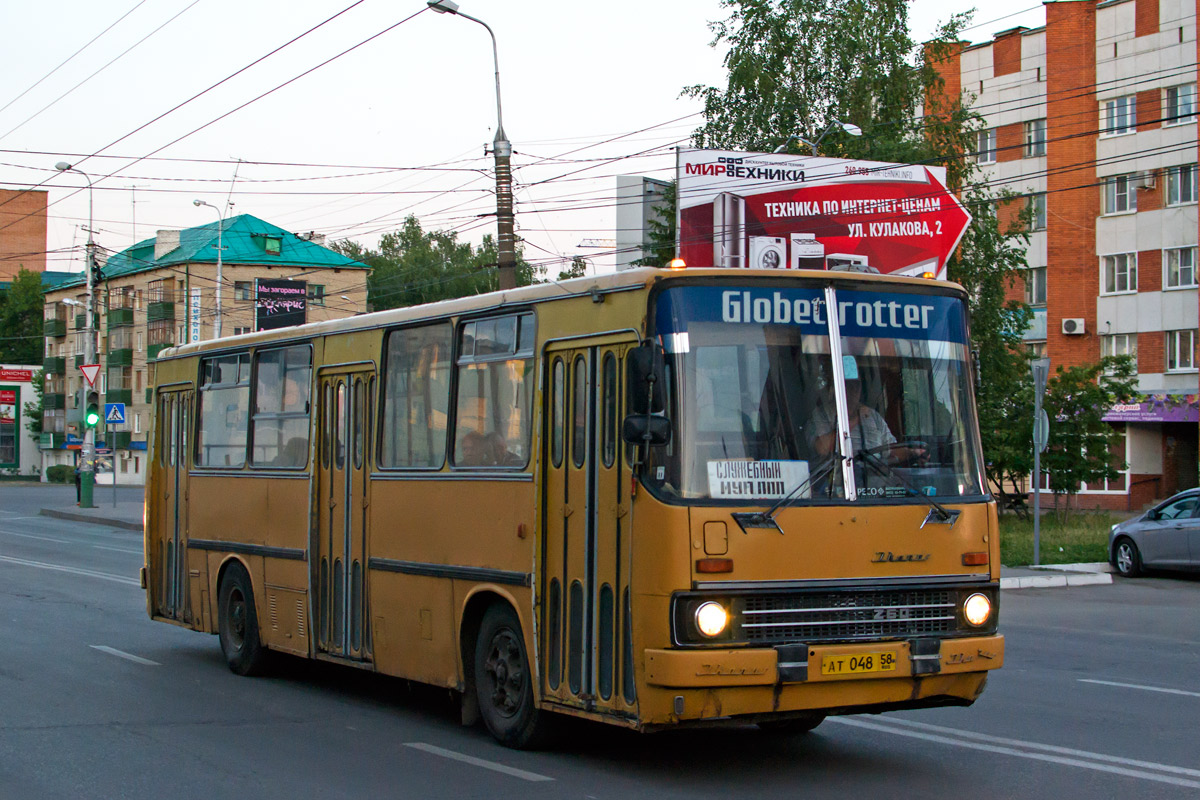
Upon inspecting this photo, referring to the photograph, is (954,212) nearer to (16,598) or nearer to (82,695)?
(16,598)

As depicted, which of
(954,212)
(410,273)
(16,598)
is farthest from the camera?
(410,273)

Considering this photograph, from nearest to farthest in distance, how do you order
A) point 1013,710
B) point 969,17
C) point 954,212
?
point 1013,710, point 954,212, point 969,17

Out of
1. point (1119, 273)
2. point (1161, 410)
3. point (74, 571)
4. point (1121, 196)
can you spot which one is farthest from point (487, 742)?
point (1121, 196)

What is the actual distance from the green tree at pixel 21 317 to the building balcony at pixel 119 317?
2849 cm

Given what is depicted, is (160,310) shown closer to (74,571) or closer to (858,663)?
(74,571)

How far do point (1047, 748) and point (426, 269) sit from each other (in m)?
85.7

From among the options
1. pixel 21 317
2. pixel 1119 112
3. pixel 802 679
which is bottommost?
pixel 802 679

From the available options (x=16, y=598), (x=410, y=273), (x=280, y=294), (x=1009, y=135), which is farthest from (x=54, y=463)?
(x=16, y=598)

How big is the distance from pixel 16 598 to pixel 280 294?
3378cm

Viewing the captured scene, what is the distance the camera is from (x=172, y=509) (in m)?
13.3

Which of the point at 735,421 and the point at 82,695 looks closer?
the point at 735,421

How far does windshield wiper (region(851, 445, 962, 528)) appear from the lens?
7.49 metres

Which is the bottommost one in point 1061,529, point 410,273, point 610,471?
point 1061,529

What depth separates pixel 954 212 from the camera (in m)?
30.5
